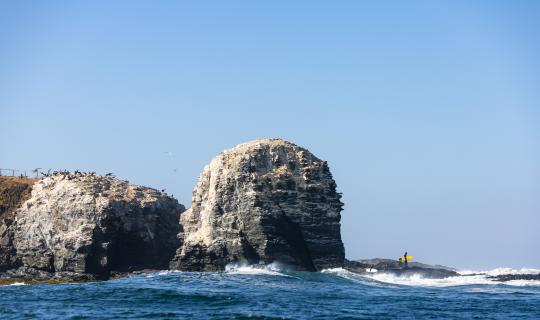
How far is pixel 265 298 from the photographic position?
4497 cm

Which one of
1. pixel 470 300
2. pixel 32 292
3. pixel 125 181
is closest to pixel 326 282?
pixel 470 300

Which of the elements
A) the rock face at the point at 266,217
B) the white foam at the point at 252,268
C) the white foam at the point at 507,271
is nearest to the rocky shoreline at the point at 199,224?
the rock face at the point at 266,217

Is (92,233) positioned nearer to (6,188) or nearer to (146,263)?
(146,263)

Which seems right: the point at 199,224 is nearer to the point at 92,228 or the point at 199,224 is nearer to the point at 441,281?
the point at 92,228

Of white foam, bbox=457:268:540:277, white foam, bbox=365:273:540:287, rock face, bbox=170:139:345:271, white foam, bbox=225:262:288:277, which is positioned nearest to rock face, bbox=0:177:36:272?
rock face, bbox=170:139:345:271

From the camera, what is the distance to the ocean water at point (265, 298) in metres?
39.7

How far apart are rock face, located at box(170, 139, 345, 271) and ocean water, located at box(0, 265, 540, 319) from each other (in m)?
2.12

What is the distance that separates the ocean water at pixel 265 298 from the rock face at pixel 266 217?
212 cm

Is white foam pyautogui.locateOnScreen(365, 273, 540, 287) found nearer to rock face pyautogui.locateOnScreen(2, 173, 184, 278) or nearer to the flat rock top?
the flat rock top

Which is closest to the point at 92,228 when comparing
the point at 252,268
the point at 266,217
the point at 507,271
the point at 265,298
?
the point at 252,268

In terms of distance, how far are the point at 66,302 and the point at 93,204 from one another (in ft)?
81.2

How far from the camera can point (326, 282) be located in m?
57.1

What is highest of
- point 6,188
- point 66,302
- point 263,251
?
point 6,188

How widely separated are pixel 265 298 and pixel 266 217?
19137 millimetres
